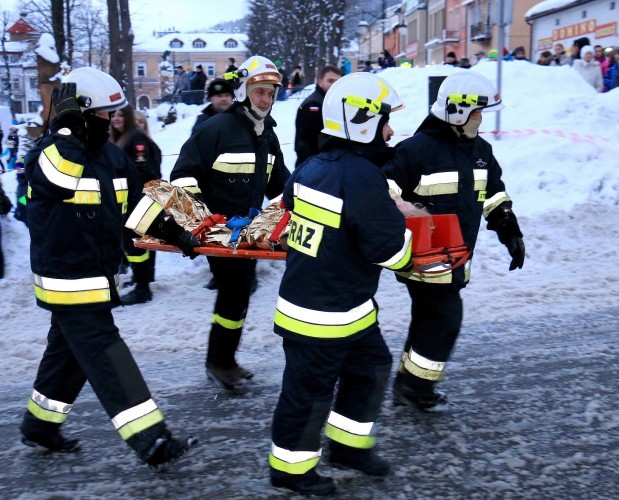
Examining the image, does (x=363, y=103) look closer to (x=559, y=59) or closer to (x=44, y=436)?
(x=44, y=436)

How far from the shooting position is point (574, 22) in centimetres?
3475

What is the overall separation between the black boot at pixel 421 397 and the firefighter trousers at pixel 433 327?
0.02 m

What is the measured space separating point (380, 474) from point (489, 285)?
13.9 ft

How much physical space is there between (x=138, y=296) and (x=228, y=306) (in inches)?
104

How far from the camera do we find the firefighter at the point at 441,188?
4.54 metres

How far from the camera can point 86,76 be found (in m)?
3.83

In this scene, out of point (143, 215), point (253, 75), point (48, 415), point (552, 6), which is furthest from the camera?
point (552, 6)

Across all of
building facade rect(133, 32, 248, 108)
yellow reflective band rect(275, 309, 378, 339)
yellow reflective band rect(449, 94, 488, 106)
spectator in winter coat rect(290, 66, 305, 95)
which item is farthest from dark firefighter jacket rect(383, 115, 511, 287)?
building facade rect(133, 32, 248, 108)

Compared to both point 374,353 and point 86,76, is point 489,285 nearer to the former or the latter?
point 374,353

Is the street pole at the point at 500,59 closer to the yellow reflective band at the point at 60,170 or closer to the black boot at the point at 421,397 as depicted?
the black boot at the point at 421,397

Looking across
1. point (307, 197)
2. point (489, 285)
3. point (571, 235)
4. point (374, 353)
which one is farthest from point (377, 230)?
point (571, 235)

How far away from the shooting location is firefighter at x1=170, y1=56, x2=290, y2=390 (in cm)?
485

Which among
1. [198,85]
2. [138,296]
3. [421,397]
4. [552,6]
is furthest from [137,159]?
[552,6]

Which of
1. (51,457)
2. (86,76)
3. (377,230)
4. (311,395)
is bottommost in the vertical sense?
(51,457)
